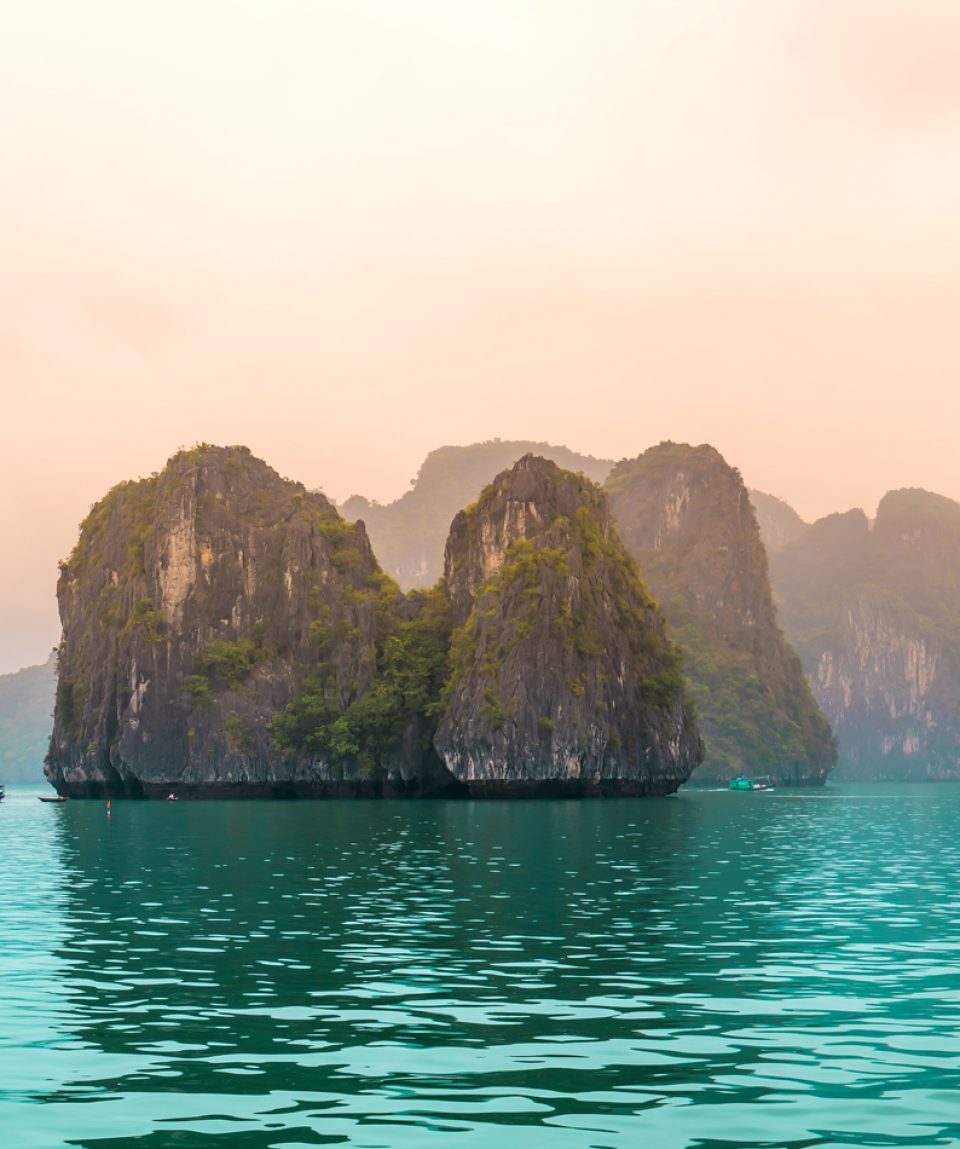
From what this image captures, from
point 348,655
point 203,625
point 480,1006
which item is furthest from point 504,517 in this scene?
point 480,1006

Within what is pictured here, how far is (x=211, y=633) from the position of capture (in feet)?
569

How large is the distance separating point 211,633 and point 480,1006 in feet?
503

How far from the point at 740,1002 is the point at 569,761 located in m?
125

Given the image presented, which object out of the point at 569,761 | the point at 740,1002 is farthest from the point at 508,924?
the point at 569,761

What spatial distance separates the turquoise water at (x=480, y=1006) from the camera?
16.3 m

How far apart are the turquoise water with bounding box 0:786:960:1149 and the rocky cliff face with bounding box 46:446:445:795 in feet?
359

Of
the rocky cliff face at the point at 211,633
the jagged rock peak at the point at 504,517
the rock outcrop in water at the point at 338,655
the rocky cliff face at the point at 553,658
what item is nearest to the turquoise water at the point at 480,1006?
the rocky cliff face at the point at 553,658

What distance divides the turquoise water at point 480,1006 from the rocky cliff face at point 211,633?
110 metres

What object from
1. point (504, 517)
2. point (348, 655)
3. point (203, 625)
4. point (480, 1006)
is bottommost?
point (480, 1006)

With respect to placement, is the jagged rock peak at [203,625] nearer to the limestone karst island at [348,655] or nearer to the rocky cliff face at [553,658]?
the limestone karst island at [348,655]

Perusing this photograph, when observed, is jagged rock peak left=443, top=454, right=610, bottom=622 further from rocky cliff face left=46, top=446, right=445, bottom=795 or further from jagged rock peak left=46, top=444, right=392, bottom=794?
jagged rock peak left=46, top=444, right=392, bottom=794

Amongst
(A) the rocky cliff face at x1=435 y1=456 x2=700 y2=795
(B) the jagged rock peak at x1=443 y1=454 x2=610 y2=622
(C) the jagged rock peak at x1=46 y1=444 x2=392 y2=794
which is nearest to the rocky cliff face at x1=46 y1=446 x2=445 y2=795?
(C) the jagged rock peak at x1=46 y1=444 x2=392 y2=794

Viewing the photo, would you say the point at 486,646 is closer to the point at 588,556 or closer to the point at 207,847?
the point at 588,556

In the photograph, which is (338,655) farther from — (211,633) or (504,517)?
(504,517)
